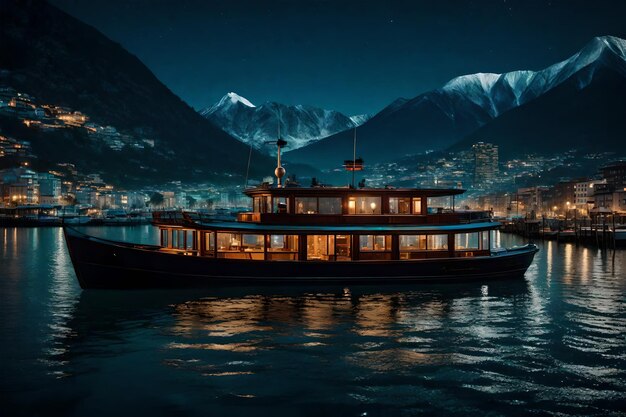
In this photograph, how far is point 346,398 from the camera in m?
11.5

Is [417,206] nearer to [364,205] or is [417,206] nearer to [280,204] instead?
[364,205]

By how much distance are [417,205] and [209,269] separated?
36.5ft

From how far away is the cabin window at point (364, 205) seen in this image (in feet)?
85.4

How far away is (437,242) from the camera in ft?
87.8

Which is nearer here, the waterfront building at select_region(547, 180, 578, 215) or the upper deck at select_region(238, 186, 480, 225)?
the upper deck at select_region(238, 186, 480, 225)

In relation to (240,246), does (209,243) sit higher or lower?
higher

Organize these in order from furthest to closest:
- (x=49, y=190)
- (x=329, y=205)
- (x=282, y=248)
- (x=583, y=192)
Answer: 1. (x=49, y=190)
2. (x=583, y=192)
3. (x=329, y=205)
4. (x=282, y=248)

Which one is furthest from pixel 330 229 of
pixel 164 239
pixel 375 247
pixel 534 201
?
pixel 534 201

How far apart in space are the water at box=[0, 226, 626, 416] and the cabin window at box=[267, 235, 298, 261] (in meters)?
1.57

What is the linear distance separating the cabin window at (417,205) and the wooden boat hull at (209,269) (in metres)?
2.73

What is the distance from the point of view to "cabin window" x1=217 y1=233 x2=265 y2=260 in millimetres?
24734

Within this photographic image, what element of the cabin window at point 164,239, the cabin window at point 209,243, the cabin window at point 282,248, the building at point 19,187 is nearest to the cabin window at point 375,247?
the cabin window at point 282,248

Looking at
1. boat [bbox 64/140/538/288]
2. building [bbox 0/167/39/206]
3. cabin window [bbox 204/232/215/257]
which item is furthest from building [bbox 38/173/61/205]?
cabin window [bbox 204/232/215/257]

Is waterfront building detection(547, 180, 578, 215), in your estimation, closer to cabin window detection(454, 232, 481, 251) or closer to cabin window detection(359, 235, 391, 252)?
cabin window detection(454, 232, 481, 251)
